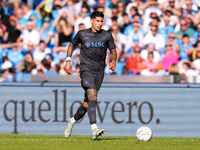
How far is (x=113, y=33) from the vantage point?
525 inches

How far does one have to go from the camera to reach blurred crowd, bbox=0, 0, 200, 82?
12570mm

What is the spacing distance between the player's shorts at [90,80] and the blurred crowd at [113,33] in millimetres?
5106

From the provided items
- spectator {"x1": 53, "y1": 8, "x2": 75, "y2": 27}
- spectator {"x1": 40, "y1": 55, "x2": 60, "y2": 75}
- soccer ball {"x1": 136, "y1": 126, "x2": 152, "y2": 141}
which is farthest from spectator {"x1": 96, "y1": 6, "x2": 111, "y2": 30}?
soccer ball {"x1": 136, "y1": 126, "x2": 152, "y2": 141}

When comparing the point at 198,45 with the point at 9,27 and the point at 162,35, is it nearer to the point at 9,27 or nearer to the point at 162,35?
the point at 162,35

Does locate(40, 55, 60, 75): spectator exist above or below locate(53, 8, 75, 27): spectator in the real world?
below

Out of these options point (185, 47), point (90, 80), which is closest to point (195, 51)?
point (185, 47)

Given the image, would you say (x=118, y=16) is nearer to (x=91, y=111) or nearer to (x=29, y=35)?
(x=29, y=35)

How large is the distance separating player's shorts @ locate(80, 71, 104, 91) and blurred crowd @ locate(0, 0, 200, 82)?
5.11 m

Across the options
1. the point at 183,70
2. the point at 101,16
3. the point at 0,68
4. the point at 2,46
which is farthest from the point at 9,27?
the point at 101,16

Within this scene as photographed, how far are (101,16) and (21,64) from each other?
6.29 meters

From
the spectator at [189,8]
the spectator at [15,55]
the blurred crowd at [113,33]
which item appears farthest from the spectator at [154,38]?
the spectator at [15,55]

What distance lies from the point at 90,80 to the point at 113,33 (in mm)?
6389

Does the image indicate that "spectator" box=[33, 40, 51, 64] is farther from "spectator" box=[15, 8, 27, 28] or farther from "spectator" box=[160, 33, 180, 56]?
"spectator" box=[160, 33, 180, 56]

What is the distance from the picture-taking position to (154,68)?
1239 centimetres
